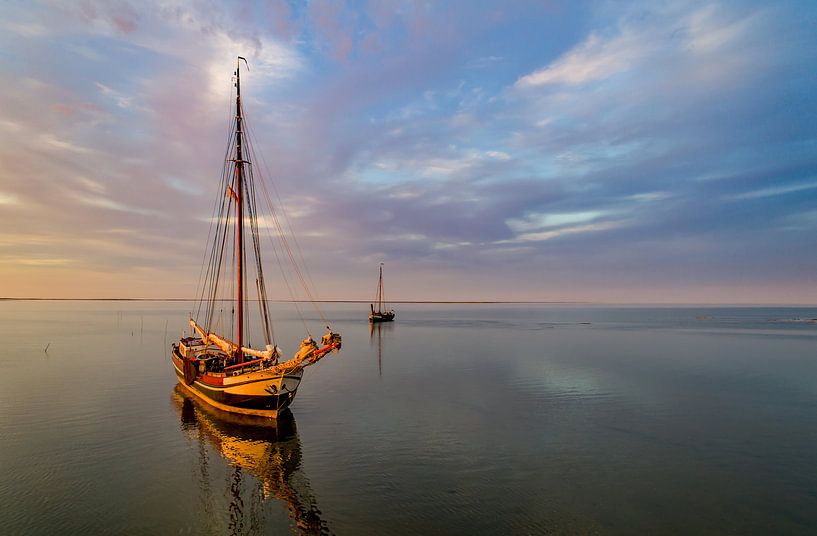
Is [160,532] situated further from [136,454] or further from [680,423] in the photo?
[680,423]

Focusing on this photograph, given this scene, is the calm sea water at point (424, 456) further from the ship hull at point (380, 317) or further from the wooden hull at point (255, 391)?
the ship hull at point (380, 317)

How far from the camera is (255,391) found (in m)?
26.4

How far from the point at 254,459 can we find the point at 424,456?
861 cm

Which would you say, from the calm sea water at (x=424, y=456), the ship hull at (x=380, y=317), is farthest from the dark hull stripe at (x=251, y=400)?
the ship hull at (x=380, y=317)

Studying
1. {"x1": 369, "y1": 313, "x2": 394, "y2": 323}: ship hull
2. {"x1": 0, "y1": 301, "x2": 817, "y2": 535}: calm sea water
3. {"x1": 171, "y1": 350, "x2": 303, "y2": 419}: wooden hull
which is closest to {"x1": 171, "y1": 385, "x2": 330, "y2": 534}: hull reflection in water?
{"x1": 0, "y1": 301, "x2": 817, "y2": 535}: calm sea water

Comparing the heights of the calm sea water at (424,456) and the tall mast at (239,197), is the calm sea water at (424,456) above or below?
below

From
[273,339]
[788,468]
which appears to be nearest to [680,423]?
[788,468]

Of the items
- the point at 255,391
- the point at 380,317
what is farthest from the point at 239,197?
the point at 380,317

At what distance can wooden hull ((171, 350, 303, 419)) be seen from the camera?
85.1ft

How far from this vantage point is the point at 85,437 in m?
23.7

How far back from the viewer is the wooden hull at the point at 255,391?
25931 mm

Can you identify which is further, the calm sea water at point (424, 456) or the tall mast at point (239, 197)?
the tall mast at point (239, 197)

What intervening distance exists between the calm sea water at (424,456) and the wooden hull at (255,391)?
1.44 m

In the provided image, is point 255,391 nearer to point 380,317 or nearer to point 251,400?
point 251,400
